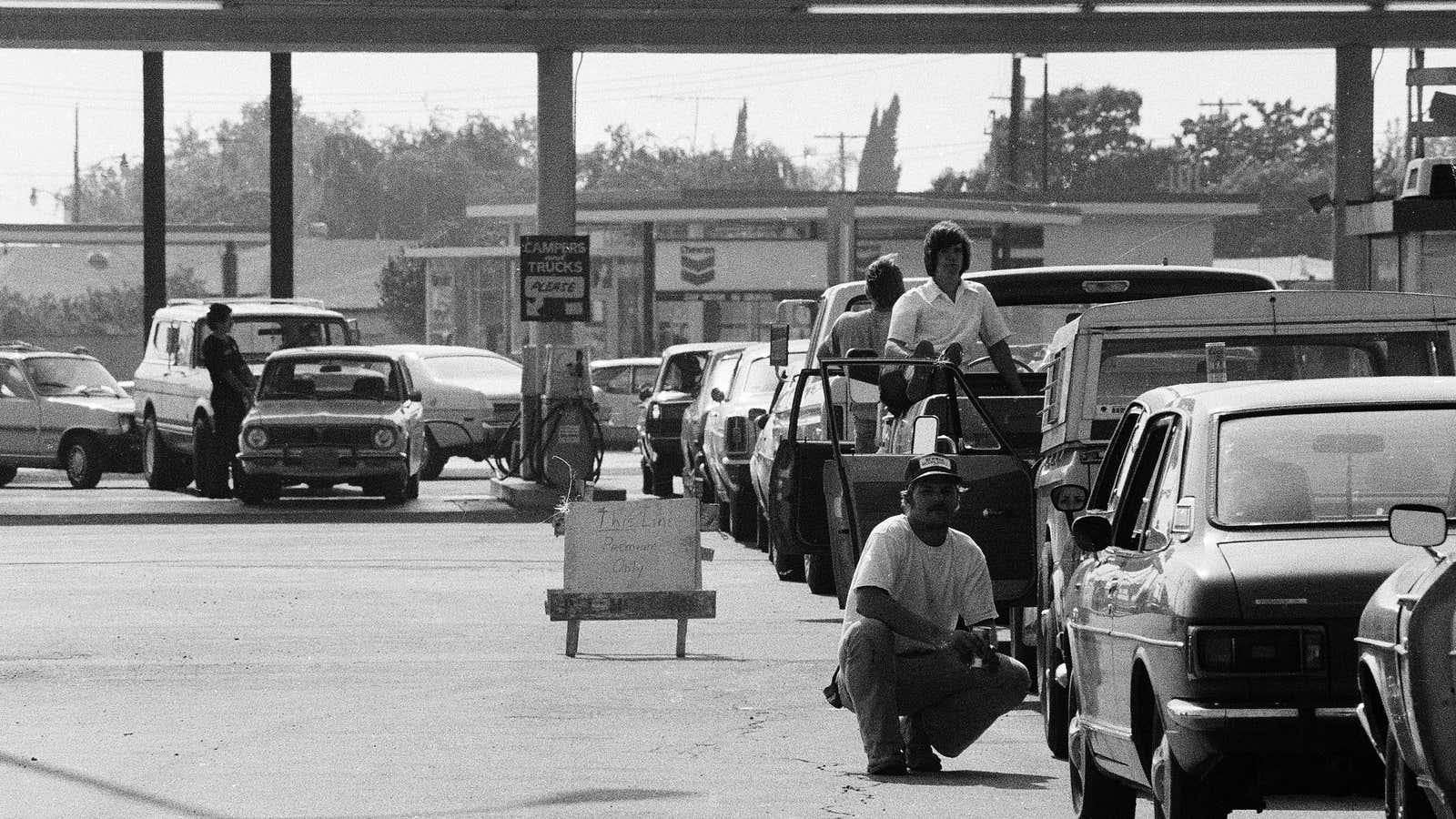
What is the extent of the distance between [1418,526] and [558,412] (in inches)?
788

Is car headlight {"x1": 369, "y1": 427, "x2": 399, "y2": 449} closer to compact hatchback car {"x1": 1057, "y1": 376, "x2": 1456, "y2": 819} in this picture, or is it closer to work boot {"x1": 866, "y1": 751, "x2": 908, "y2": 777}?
work boot {"x1": 866, "y1": 751, "x2": 908, "y2": 777}

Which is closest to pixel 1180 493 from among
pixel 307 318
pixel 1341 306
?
pixel 1341 306

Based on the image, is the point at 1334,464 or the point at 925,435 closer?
the point at 1334,464

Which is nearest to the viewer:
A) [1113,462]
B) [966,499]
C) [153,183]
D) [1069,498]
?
[1069,498]

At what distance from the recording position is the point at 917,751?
31.2 feet

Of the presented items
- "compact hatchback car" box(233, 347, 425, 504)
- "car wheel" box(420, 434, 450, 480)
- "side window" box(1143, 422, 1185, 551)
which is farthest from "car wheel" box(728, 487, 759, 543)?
"side window" box(1143, 422, 1185, 551)

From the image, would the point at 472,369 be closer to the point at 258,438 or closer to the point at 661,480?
the point at 661,480

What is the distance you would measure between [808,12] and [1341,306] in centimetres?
1538

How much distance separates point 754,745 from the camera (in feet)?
33.0

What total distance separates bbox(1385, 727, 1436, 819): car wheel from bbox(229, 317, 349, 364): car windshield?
23040 mm

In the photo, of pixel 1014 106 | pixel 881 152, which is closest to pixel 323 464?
pixel 1014 106

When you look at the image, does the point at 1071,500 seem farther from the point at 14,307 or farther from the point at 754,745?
the point at 14,307

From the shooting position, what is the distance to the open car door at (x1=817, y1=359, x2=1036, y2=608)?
11086 millimetres

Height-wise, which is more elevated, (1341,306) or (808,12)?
(808,12)
